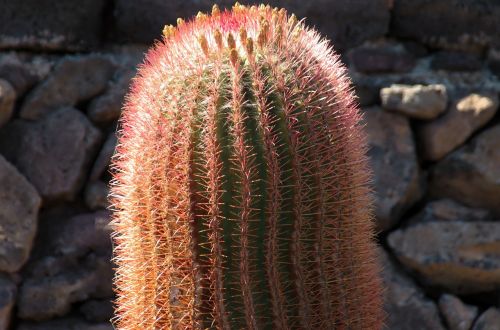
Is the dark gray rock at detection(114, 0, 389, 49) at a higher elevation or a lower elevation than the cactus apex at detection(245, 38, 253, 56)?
higher

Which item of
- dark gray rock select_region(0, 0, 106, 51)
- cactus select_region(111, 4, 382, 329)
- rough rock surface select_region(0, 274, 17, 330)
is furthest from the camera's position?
dark gray rock select_region(0, 0, 106, 51)

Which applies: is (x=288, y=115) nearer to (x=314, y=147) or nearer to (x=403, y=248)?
(x=314, y=147)

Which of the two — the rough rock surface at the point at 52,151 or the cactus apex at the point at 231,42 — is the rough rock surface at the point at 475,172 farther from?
the cactus apex at the point at 231,42

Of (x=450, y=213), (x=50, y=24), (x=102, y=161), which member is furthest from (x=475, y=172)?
(x=50, y=24)

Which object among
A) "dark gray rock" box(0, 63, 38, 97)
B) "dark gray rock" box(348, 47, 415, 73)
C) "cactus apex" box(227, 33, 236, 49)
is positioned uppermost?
"dark gray rock" box(0, 63, 38, 97)

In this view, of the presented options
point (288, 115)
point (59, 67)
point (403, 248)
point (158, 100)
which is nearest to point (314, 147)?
point (288, 115)

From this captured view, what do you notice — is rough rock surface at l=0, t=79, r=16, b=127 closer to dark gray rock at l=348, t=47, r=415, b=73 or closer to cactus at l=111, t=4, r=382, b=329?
cactus at l=111, t=4, r=382, b=329

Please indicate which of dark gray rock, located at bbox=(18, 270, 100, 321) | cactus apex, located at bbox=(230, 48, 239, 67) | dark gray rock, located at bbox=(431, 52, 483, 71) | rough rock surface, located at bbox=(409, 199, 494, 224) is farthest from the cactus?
dark gray rock, located at bbox=(431, 52, 483, 71)

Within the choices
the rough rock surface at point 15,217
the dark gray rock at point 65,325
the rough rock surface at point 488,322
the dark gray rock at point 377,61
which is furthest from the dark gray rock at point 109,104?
the rough rock surface at point 488,322
